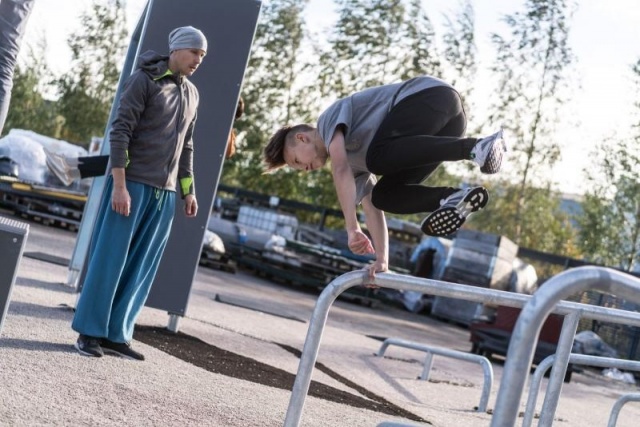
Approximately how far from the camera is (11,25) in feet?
16.8

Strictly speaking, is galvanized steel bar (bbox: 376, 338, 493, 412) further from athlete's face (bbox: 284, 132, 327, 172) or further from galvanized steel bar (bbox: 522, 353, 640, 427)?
athlete's face (bbox: 284, 132, 327, 172)

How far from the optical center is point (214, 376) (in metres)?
6.36

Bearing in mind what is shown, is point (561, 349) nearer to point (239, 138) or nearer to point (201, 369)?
point (201, 369)

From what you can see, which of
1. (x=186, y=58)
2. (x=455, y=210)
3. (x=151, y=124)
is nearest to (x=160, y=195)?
(x=151, y=124)

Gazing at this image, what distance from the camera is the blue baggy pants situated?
6.08 meters

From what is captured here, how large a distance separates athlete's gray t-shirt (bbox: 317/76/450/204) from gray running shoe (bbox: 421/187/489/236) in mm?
393

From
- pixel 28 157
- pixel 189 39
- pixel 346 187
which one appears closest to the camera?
pixel 346 187

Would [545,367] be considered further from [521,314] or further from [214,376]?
[521,314]

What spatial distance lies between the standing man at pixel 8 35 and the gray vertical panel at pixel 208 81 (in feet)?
9.17

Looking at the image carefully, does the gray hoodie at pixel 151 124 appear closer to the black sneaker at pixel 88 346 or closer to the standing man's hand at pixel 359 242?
the black sneaker at pixel 88 346

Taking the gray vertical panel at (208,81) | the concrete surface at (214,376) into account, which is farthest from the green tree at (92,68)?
the gray vertical panel at (208,81)

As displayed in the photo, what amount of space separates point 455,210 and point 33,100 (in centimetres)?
3371

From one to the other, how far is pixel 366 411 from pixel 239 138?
23.8 m

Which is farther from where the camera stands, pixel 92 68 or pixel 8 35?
pixel 92 68
